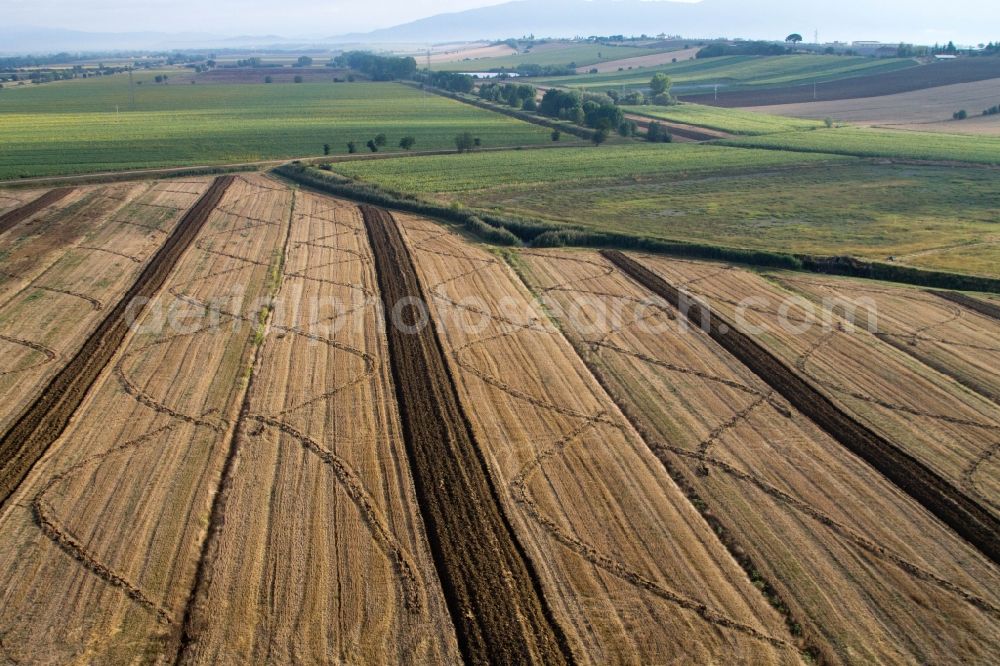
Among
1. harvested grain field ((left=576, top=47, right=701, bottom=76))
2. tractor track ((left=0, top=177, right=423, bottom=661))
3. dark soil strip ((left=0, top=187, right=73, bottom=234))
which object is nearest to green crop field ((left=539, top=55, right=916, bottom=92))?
harvested grain field ((left=576, top=47, right=701, bottom=76))

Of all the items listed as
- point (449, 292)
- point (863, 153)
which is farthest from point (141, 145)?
point (863, 153)

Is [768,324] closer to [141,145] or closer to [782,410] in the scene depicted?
[782,410]

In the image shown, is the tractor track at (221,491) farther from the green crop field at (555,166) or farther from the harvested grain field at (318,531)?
the green crop field at (555,166)

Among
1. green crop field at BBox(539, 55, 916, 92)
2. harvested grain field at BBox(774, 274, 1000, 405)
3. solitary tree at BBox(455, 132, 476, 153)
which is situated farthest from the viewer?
green crop field at BBox(539, 55, 916, 92)

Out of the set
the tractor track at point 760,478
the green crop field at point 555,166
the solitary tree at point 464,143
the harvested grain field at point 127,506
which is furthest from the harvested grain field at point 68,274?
the solitary tree at point 464,143

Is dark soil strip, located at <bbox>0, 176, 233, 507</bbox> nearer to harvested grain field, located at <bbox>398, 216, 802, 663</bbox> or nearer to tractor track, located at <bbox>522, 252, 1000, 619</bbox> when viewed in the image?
harvested grain field, located at <bbox>398, 216, 802, 663</bbox>
